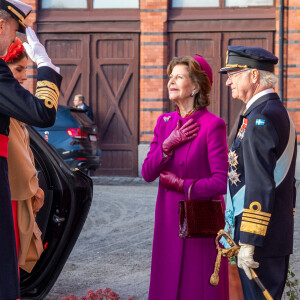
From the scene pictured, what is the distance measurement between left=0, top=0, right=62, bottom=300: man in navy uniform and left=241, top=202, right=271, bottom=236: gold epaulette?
986mm

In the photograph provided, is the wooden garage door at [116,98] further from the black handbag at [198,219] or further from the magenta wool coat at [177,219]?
the black handbag at [198,219]

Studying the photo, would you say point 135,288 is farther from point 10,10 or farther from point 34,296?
point 10,10

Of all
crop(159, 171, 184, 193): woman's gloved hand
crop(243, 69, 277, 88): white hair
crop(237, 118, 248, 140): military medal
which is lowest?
crop(159, 171, 184, 193): woman's gloved hand

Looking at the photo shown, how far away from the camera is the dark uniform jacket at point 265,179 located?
3006mm

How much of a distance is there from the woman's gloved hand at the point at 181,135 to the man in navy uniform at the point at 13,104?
1148mm

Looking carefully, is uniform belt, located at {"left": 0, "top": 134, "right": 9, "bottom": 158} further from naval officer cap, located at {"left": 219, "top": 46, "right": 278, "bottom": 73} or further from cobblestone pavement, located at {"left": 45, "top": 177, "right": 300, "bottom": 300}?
cobblestone pavement, located at {"left": 45, "top": 177, "right": 300, "bottom": 300}

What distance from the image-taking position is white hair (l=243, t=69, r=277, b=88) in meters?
3.30

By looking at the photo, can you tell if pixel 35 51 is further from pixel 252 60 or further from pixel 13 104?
pixel 252 60

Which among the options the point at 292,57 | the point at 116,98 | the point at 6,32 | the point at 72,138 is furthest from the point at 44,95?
the point at 116,98

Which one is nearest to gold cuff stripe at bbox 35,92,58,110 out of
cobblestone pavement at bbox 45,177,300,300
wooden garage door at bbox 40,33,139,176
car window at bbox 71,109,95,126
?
cobblestone pavement at bbox 45,177,300,300

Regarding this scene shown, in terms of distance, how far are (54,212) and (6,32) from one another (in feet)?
6.46

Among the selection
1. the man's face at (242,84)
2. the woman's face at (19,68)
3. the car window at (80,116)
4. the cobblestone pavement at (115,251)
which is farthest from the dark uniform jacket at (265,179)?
the car window at (80,116)

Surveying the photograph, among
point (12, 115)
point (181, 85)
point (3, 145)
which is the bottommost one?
point (3, 145)

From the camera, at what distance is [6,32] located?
2.95 metres
